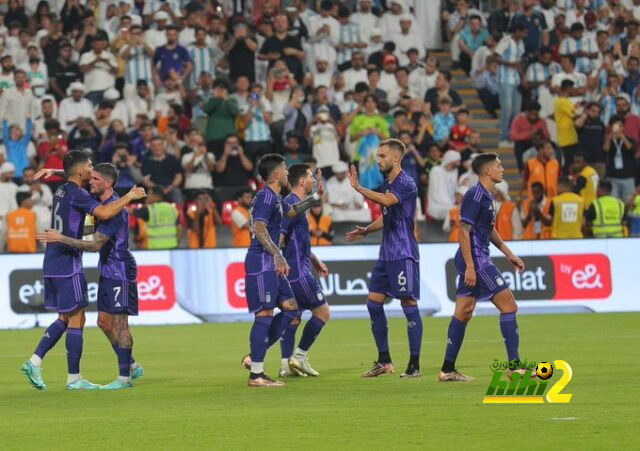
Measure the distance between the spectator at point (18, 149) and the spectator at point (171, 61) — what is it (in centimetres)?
317

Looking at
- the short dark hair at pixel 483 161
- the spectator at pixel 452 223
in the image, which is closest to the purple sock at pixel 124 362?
the short dark hair at pixel 483 161

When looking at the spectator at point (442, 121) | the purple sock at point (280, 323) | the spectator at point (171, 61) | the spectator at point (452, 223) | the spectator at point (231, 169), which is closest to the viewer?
the purple sock at point (280, 323)

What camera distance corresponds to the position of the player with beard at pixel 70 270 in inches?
554

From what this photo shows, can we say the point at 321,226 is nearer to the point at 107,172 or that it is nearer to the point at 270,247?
the point at 107,172

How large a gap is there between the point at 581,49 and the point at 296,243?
695 inches

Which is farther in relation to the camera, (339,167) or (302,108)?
(302,108)

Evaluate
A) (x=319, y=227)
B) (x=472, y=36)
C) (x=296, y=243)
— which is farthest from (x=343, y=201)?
(x=296, y=243)

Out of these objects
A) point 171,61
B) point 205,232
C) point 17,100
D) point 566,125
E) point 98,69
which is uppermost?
point 171,61

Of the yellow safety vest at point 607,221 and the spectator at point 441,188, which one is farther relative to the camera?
the spectator at point 441,188

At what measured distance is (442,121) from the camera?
96.7ft

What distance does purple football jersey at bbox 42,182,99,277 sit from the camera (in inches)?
553

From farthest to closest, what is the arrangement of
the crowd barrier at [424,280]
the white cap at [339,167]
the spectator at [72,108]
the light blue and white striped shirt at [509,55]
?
1. the light blue and white striped shirt at [509,55]
2. the spectator at [72,108]
3. the white cap at [339,167]
4. the crowd barrier at [424,280]

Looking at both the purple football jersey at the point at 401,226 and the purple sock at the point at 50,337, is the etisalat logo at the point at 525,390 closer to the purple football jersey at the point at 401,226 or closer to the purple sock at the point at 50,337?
the purple football jersey at the point at 401,226

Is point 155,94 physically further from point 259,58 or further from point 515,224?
point 515,224
